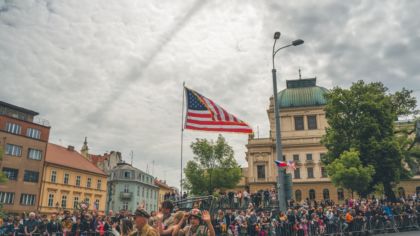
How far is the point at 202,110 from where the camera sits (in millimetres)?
16203

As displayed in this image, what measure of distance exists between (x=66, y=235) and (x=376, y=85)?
34780 millimetres

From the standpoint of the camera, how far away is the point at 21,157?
1754 inches

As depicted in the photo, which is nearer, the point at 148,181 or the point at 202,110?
the point at 202,110

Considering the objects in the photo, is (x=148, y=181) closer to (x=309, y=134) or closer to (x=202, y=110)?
(x=309, y=134)

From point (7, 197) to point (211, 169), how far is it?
Result: 28.9 m

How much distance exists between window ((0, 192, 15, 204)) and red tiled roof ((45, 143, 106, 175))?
792cm

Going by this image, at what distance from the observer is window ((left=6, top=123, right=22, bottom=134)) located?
4366 centimetres

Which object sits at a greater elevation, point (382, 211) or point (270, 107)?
point (270, 107)

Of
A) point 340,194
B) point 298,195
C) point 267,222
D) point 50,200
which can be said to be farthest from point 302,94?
point 267,222

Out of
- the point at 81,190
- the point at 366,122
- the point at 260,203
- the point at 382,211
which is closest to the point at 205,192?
the point at 81,190

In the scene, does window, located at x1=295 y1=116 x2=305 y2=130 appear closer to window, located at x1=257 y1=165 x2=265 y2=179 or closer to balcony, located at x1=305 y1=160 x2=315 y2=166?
balcony, located at x1=305 y1=160 x2=315 y2=166

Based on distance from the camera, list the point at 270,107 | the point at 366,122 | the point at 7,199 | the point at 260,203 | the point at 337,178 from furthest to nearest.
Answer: the point at 270,107 < the point at 7,199 < the point at 366,122 < the point at 337,178 < the point at 260,203

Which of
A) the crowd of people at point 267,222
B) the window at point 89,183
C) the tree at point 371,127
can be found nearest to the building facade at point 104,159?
the window at point 89,183

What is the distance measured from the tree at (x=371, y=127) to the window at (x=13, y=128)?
39265 mm
